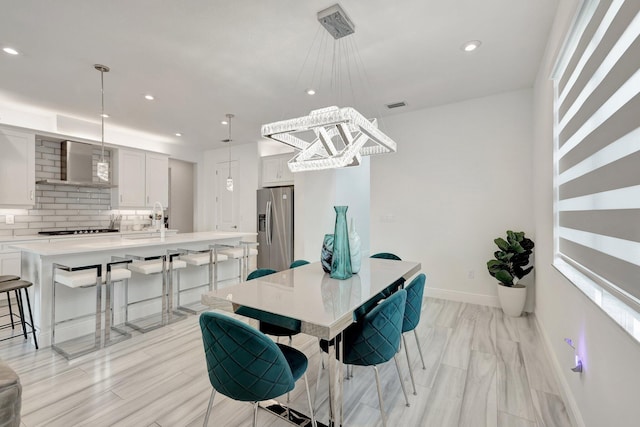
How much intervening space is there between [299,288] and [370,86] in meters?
2.69

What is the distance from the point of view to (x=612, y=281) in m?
A: 1.29

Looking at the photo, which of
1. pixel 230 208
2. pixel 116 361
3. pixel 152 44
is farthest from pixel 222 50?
pixel 230 208

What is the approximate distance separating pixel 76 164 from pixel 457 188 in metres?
5.91

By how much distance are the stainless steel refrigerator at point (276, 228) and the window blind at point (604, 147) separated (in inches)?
170

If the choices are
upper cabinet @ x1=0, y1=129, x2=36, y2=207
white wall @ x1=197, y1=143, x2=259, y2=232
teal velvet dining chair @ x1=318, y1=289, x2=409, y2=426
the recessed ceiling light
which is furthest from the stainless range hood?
the recessed ceiling light

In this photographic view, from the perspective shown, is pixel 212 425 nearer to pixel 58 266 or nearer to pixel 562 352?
pixel 58 266

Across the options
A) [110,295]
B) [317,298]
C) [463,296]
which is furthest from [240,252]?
[463,296]

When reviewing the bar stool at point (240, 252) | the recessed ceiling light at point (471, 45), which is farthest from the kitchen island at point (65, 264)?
the recessed ceiling light at point (471, 45)

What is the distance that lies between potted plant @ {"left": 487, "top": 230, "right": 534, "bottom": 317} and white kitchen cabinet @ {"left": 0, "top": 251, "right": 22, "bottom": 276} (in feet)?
20.1

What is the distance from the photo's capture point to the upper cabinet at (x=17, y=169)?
13.1 feet

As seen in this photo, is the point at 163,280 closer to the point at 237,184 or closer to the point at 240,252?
the point at 240,252

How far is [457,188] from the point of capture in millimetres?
4023

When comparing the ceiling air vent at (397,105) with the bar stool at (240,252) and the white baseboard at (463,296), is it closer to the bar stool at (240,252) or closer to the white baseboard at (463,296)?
the white baseboard at (463,296)

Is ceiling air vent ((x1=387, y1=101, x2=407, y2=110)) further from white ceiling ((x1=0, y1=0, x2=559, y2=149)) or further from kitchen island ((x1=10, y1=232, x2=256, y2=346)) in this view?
kitchen island ((x1=10, y1=232, x2=256, y2=346))
